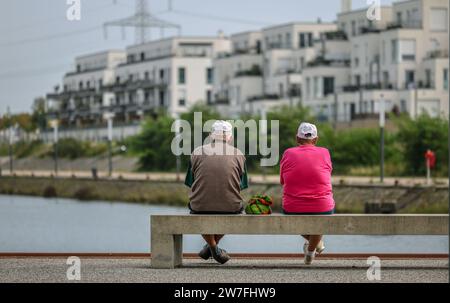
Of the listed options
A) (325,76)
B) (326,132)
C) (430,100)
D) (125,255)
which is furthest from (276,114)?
(125,255)

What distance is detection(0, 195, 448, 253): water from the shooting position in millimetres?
38125

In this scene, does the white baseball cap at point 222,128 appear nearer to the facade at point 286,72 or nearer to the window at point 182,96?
the facade at point 286,72

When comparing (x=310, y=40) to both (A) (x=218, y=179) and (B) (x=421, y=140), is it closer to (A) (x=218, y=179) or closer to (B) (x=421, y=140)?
(B) (x=421, y=140)

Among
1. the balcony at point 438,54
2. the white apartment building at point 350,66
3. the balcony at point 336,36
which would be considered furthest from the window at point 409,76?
the balcony at point 336,36

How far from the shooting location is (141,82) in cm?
12575

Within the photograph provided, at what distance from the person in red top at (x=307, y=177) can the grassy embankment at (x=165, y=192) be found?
34751 millimetres

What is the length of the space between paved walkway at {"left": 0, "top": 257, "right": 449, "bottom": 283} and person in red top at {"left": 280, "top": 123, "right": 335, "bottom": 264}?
58 cm

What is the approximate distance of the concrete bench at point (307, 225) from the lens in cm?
1505

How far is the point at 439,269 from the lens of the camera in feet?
50.0

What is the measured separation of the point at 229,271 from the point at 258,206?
762 millimetres

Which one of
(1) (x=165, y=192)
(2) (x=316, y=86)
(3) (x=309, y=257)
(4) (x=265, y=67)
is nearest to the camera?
(3) (x=309, y=257)

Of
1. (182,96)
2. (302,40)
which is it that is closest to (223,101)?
(302,40)

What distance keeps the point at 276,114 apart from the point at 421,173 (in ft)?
49.7
